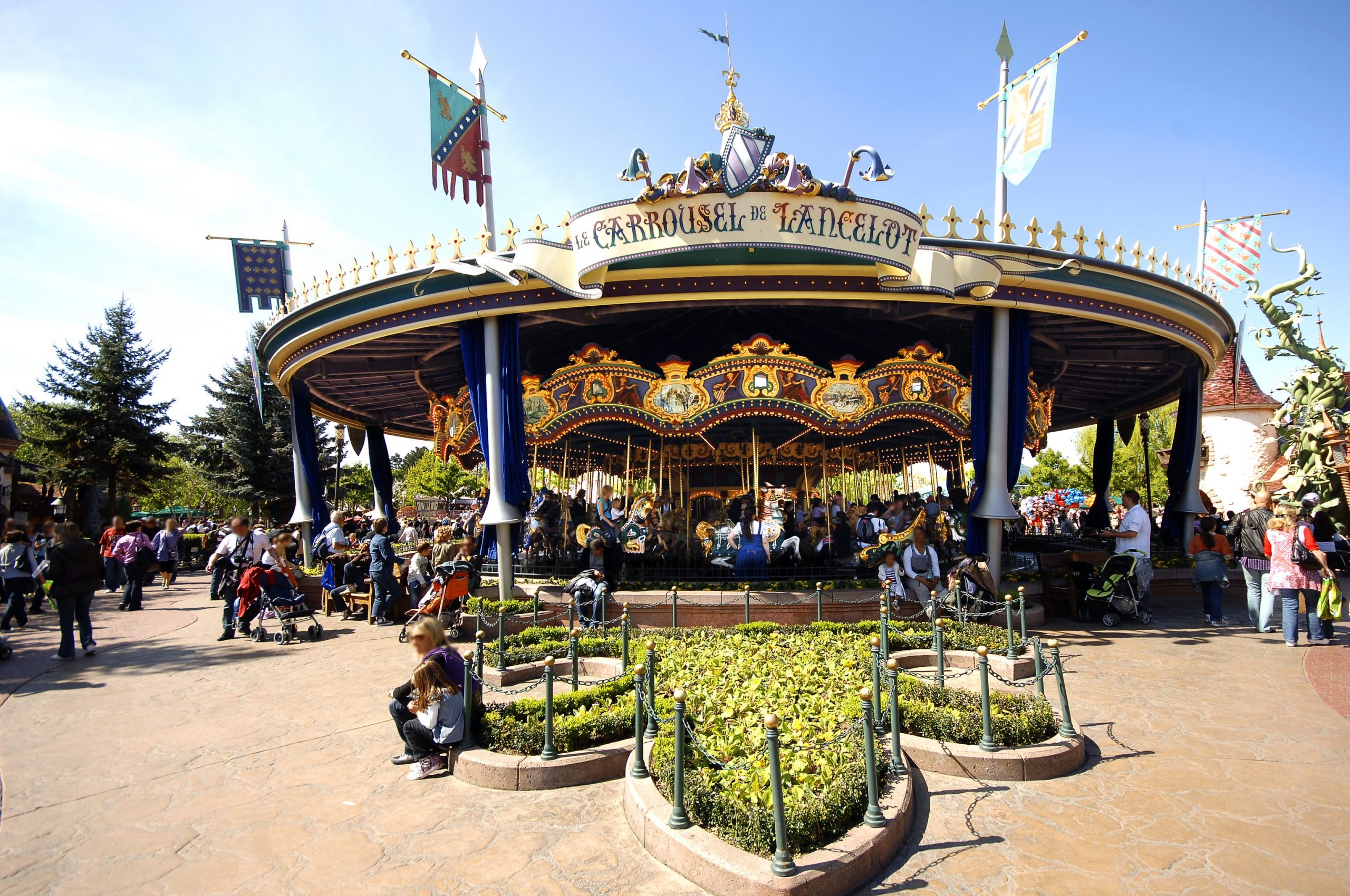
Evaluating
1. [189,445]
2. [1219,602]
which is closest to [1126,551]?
[1219,602]

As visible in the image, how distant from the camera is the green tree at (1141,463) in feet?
135

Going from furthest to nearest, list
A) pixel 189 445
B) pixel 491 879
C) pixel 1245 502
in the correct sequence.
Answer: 1. pixel 1245 502
2. pixel 189 445
3. pixel 491 879

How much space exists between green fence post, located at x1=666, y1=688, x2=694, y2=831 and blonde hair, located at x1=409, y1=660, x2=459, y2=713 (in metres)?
2.17

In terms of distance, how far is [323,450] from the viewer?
38219mm

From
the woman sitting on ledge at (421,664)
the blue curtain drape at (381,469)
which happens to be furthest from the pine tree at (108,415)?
the woman sitting on ledge at (421,664)

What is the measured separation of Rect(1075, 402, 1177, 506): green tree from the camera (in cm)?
4125

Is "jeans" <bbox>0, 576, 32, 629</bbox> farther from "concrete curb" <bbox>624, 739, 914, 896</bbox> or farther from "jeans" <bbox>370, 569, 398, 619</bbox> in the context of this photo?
"concrete curb" <bbox>624, 739, 914, 896</bbox>

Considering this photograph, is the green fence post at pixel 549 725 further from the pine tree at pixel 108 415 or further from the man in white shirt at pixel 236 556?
the pine tree at pixel 108 415

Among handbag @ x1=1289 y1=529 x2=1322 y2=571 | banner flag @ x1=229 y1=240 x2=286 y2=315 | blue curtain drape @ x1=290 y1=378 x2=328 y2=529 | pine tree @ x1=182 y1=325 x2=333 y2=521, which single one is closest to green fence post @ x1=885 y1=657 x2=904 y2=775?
handbag @ x1=1289 y1=529 x2=1322 y2=571

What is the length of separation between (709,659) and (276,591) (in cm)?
717

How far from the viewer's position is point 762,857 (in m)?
3.97

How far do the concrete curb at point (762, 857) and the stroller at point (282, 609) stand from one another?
8.28m

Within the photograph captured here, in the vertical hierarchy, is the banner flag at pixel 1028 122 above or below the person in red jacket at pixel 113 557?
above

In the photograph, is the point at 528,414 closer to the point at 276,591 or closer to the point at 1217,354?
the point at 276,591
